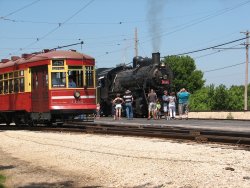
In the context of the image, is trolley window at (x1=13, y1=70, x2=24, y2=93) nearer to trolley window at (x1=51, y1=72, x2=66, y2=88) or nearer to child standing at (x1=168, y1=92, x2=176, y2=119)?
trolley window at (x1=51, y1=72, x2=66, y2=88)

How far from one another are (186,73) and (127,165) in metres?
95.4

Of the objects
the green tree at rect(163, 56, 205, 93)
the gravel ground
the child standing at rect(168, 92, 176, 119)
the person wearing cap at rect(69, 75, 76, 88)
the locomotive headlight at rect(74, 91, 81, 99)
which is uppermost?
the green tree at rect(163, 56, 205, 93)

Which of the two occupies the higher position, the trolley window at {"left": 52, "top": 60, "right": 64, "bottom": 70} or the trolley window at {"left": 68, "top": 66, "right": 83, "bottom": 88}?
the trolley window at {"left": 52, "top": 60, "right": 64, "bottom": 70}

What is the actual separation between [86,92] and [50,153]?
8.02 metres

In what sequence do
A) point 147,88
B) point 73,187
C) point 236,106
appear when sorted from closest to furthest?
point 73,187, point 147,88, point 236,106

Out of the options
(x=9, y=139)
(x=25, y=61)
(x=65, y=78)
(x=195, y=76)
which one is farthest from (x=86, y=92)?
(x=195, y=76)

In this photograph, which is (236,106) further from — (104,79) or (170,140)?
(170,140)

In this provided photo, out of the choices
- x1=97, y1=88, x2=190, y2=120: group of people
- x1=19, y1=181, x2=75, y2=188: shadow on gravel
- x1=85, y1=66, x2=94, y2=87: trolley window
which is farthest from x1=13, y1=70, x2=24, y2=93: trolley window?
x1=19, y1=181, x2=75, y2=188: shadow on gravel

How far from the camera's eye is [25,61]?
2000cm

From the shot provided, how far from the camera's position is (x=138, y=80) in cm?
3083

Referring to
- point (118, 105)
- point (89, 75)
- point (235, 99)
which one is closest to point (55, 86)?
point (89, 75)

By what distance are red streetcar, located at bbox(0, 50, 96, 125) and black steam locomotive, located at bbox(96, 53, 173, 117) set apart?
1069 cm

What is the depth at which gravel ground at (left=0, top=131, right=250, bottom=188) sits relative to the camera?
289 inches

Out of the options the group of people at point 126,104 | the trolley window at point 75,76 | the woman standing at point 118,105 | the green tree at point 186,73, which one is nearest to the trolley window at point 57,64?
the trolley window at point 75,76
